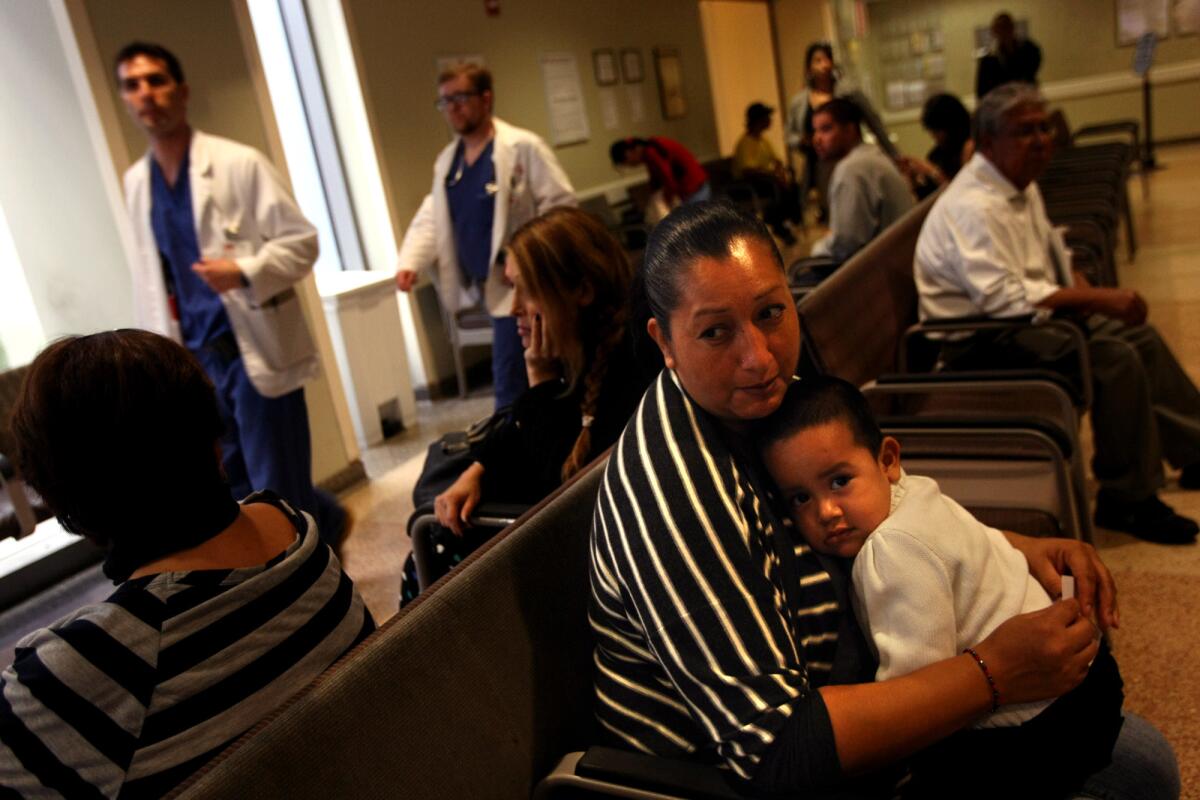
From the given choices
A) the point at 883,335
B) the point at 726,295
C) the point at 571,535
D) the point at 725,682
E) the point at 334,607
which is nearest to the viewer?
the point at 725,682

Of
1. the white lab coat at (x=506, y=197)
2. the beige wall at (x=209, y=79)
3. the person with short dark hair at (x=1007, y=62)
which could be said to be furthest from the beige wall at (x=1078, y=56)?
the beige wall at (x=209, y=79)

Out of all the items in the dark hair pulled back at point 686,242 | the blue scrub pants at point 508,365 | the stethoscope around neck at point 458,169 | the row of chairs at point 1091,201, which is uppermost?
the stethoscope around neck at point 458,169

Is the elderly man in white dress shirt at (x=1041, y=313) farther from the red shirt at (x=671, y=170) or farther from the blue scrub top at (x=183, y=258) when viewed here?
the red shirt at (x=671, y=170)

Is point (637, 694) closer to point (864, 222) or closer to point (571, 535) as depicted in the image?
point (571, 535)

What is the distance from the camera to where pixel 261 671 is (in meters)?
1.09

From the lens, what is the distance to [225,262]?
2975 mm

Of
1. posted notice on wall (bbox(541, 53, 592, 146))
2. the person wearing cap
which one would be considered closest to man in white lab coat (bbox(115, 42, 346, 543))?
posted notice on wall (bbox(541, 53, 592, 146))

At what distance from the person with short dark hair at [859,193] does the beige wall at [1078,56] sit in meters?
10.0

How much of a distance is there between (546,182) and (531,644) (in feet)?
8.72

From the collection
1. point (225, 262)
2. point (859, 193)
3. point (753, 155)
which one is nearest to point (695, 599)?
point (225, 262)

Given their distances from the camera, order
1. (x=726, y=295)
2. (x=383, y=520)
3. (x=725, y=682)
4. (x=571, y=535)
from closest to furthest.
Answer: (x=725, y=682) → (x=726, y=295) → (x=571, y=535) → (x=383, y=520)

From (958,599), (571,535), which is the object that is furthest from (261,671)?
(958,599)

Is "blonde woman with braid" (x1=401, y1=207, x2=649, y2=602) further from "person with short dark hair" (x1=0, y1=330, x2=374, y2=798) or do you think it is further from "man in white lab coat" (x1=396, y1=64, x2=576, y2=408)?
"man in white lab coat" (x1=396, y1=64, x2=576, y2=408)

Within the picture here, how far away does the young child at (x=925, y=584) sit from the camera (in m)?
1.13
